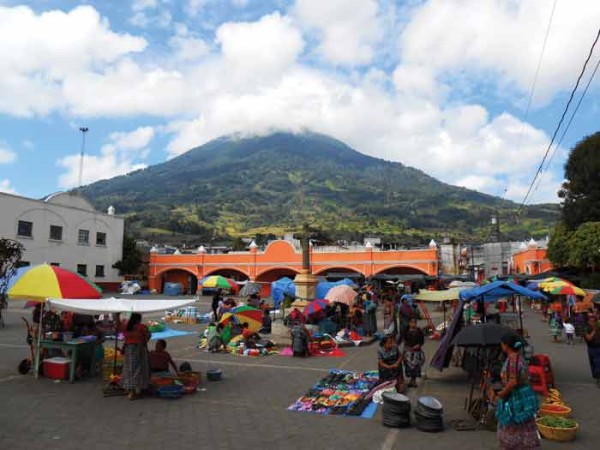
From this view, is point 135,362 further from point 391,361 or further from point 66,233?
point 66,233

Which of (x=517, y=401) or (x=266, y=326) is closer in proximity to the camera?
(x=517, y=401)

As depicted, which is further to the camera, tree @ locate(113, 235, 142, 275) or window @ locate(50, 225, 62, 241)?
tree @ locate(113, 235, 142, 275)

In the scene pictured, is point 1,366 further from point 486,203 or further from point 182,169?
point 182,169

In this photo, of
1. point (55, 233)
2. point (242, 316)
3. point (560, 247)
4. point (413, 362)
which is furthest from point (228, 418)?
point (55, 233)

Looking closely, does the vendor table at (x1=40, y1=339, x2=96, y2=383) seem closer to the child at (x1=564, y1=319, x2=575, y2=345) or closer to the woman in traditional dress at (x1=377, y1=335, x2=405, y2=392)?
the woman in traditional dress at (x1=377, y1=335, x2=405, y2=392)

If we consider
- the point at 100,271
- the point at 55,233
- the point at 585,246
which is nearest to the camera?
the point at 585,246

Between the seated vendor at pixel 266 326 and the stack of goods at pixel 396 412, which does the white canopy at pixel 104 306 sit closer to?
the stack of goods at pixel 396 412

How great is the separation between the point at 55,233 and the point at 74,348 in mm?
30575

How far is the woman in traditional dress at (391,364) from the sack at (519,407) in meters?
3.07

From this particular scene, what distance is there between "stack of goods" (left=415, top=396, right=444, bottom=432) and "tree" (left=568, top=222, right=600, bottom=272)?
72.7ft

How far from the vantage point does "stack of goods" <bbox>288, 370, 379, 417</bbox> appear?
679cm

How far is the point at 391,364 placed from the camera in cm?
767

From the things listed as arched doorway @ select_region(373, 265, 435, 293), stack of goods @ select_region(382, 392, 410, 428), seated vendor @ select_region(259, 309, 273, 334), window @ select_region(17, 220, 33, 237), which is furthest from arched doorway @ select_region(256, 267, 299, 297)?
stack of goods @ select_region(382, 392, 410, 428)

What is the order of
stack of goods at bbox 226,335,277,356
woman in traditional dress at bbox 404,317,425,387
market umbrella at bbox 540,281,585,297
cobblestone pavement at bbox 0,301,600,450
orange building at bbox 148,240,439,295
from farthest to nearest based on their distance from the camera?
orange building at bbox 148,240,439,295, market umbrella at bbox 540,281,585,297, stack of goods at bbox 226,335,277,356, woman in traditional dress at bbox 404,317,425,387, cobblestone pavement at bbox 0,301,600,450
